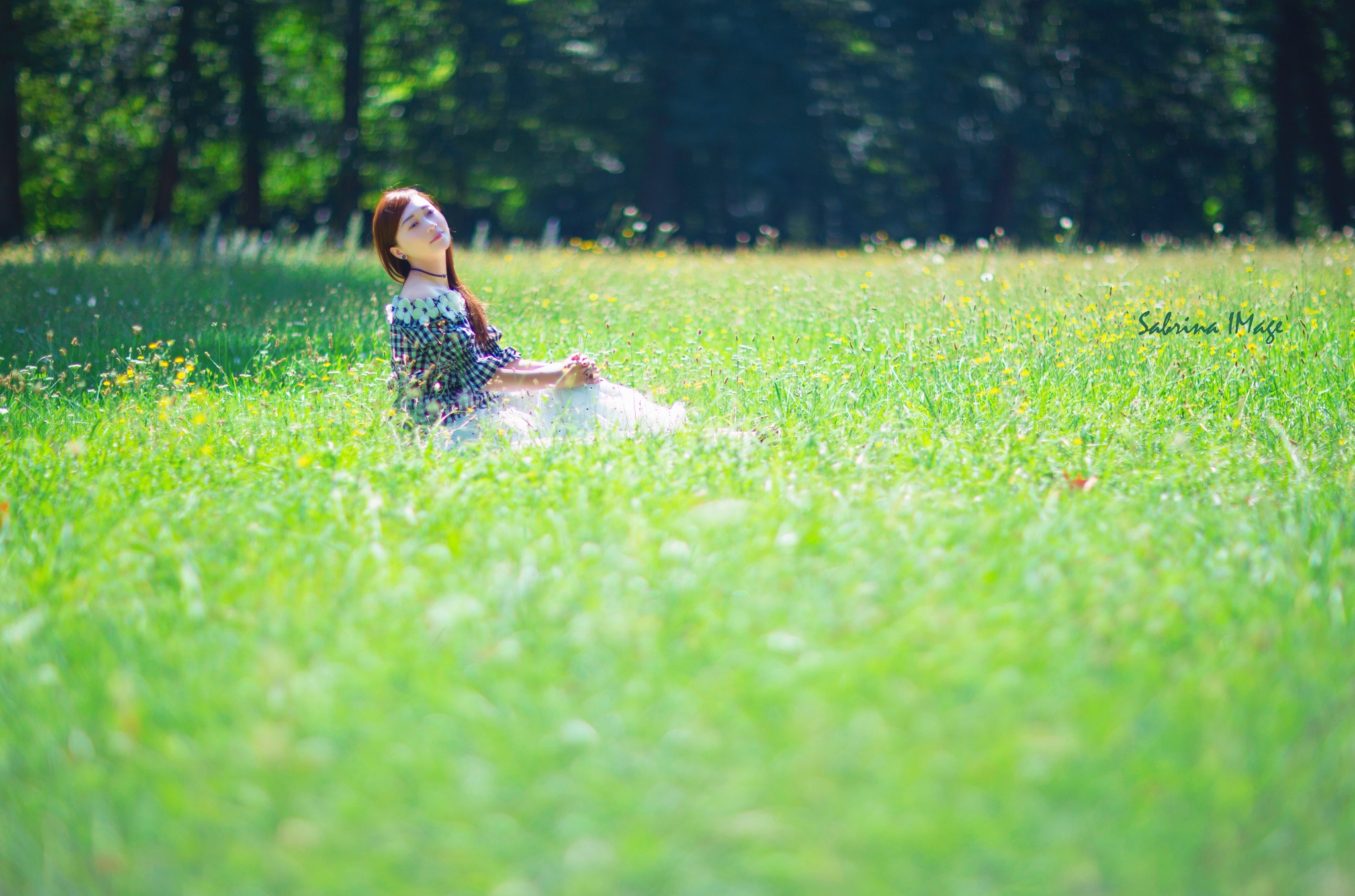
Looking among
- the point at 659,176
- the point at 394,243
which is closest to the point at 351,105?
the point at 659,176

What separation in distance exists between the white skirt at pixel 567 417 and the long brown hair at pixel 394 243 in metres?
0.37

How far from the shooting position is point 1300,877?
1.55m

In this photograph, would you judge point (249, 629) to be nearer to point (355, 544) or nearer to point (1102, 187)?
point (355, 544)

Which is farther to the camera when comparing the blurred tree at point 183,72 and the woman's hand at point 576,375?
the blurred tree at point 183,72

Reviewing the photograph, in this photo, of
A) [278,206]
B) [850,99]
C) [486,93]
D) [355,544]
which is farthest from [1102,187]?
[355,544]

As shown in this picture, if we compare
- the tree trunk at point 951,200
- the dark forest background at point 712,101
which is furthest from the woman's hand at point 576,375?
the tree trunk at point 951,200

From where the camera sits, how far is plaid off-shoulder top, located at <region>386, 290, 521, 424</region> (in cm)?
413

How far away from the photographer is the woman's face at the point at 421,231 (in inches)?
163

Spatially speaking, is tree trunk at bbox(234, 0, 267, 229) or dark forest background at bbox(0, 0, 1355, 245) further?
dark forest background at bbox(0, 0, 1355, 245)

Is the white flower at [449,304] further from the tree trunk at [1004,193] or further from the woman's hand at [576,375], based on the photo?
the tree trunk at [1004,193]

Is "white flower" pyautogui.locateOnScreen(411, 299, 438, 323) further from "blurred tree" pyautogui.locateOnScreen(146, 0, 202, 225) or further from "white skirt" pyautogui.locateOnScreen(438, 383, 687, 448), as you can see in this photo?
"blurred tree" pyautogui.locateOnScreen(146, 0, 202, 225)

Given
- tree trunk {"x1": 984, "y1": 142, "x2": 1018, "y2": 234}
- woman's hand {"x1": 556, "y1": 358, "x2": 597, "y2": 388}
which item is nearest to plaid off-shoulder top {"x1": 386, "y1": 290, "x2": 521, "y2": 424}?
woman's hand {"x1": 556, "y1": 358, "x2": 597, "y2": 388}

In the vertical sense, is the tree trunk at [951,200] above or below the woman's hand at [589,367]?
above
